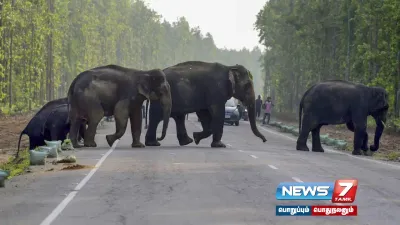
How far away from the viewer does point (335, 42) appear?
66688 mm

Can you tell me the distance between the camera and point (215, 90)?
31.1 meters

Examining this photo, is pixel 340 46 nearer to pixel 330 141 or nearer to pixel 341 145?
pixel 330 141

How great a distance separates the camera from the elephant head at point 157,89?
29531 millimetres

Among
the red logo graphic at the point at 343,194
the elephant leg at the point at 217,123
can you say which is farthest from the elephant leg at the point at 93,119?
the red logo graphic at the point at 343,194

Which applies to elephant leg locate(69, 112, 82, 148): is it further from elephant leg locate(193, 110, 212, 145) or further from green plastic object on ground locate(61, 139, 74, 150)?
elephant leg locate(193, 110, 212, 145)

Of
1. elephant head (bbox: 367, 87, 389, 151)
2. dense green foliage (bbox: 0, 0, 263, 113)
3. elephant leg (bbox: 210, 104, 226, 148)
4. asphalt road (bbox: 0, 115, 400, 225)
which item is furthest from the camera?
dense green foliage (bbox: 0, 0, 263, 113)

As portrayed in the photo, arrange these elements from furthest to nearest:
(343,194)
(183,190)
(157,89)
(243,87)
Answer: (243,87) < (157,89) < (183,190) < (343,194)

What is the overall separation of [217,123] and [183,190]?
14.8 metres

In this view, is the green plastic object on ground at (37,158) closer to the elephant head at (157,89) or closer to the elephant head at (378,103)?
the elephant head at (157,89)

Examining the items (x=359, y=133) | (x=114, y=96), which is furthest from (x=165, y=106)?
(x=359, y=133)

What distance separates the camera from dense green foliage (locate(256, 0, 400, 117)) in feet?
161

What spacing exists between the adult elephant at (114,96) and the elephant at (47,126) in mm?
631

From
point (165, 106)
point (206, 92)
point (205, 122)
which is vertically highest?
point (206, 92)

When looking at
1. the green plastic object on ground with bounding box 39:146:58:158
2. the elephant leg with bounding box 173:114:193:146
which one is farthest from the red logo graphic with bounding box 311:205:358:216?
the elephant leg with bounding box 173:114:193:146
